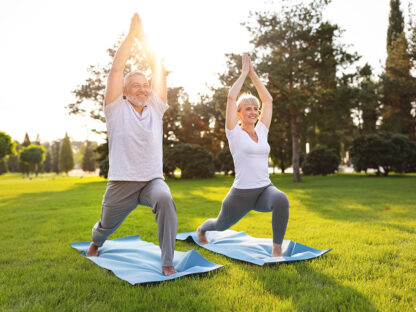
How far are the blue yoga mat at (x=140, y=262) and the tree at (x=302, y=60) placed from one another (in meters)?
15.1

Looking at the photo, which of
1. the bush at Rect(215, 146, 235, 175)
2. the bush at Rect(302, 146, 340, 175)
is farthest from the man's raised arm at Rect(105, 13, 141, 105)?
the bush at Rect(302, 146, 340, 175)

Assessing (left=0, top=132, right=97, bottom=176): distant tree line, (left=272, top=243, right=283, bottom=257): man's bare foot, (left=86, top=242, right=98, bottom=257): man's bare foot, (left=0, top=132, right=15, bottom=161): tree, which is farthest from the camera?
(left=0, top=132, right=97, bottom=176): distant tree line

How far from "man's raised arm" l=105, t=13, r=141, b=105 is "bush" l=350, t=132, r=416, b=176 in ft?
75.9

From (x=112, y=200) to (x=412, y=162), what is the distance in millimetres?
26117

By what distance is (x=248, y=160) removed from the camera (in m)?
3.95

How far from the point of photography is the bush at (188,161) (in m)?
25.4

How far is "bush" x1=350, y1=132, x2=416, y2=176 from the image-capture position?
22484 millimetres

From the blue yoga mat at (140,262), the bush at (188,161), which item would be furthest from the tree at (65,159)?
the blue yoga mat at (140,262)

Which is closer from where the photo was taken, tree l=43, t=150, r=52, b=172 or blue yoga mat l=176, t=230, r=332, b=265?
blue yoga mat l=176, t=230, r=332, b=265

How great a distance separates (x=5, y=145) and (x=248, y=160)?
44269mm

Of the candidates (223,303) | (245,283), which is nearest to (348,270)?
(245,283)

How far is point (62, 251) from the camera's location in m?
4.36

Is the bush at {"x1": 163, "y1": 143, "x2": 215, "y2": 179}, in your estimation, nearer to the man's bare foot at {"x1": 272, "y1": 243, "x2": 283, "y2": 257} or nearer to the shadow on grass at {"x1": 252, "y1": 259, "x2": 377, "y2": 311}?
the man's bare foot at {"x1": 272, "y1": 243, "x2": 283, "y2": 257}

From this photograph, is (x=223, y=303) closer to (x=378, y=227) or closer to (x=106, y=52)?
(x=378, y=227)
